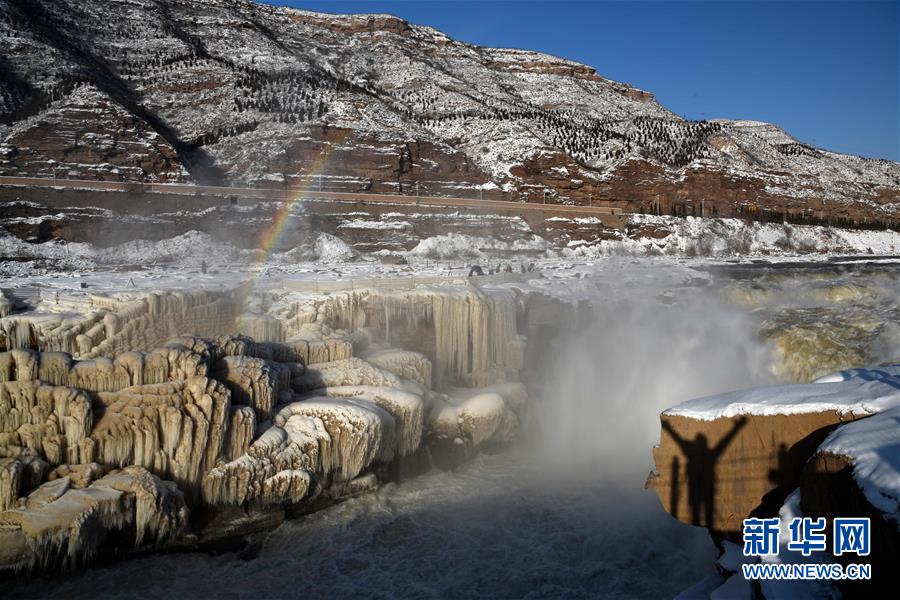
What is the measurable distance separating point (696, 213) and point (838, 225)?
35.1 feet

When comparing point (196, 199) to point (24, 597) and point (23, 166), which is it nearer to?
point (23, 166)

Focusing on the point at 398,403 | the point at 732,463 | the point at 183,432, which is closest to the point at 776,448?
the point at 732,463

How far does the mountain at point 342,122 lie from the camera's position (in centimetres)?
3466

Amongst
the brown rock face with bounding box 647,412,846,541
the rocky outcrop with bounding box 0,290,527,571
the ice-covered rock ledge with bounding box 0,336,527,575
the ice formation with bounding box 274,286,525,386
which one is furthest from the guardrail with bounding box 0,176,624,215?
the brown rock face with bounding box 647,412,846,541

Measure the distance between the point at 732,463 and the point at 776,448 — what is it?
0.43 metres

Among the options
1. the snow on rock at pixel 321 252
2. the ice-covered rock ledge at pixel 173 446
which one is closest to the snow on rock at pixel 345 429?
the ice-covered rock ledge at pixel 173 446

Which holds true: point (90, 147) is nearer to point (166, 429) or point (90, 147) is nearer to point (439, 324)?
point (439, 324)

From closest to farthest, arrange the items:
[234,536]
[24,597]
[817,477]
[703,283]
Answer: [817,477], [24,597], [234,536], [703,283]

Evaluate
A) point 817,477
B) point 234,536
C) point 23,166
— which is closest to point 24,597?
point 234,536

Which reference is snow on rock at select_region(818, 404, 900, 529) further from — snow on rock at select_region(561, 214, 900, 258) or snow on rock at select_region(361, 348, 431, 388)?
snow on rock at select_region(561, 214, 900, 258)

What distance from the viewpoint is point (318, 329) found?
42.3ft

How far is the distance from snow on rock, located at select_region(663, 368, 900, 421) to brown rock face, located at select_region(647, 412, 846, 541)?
7cm

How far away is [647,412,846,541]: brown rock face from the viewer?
545 centimetres

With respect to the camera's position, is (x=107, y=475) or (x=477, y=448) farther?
(x=477, y=448)
